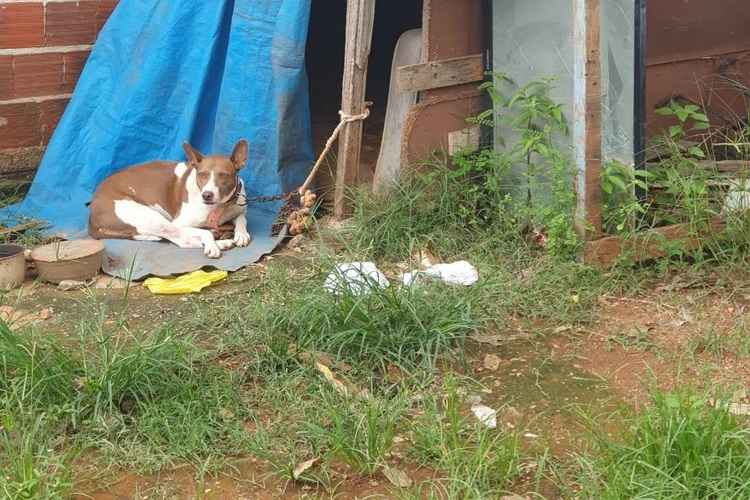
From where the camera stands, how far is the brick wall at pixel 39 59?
293 inches

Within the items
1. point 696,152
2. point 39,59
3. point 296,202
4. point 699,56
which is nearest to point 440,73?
point 296,202

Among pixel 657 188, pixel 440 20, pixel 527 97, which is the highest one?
pixel 440 20

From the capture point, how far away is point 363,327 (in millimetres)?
4801

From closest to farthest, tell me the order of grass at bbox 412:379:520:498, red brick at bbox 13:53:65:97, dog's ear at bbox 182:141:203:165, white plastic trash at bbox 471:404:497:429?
grass at bbox 412:379:520:498
white plastic trash at bbox 471:404:497:429
dog's ear at bbox 182:141:203:165
red brick at bbox 13:53:65:97

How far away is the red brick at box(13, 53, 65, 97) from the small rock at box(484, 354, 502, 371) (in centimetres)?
425

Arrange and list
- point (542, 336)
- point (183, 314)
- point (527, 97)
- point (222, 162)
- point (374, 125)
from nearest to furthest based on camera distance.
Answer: point (542, 336)
point (183, 314)
point (527, 97)
point (222, 162)
point (374, 125)

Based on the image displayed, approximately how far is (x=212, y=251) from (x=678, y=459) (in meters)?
3.63

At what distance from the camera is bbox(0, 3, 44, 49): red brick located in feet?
24.2

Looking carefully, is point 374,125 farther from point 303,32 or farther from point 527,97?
point 527,97

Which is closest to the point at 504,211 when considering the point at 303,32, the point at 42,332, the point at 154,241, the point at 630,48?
the point at 630,48

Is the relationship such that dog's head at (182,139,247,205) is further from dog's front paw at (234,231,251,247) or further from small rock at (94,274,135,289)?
small rock at (94,274,135,289)

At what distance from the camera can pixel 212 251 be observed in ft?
21.6

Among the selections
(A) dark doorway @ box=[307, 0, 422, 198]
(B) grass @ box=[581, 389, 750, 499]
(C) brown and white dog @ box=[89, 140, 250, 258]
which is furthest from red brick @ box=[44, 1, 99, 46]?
(B) grass @ box=[581, 389, 750, 499]

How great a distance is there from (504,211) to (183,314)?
1972 millimetres
